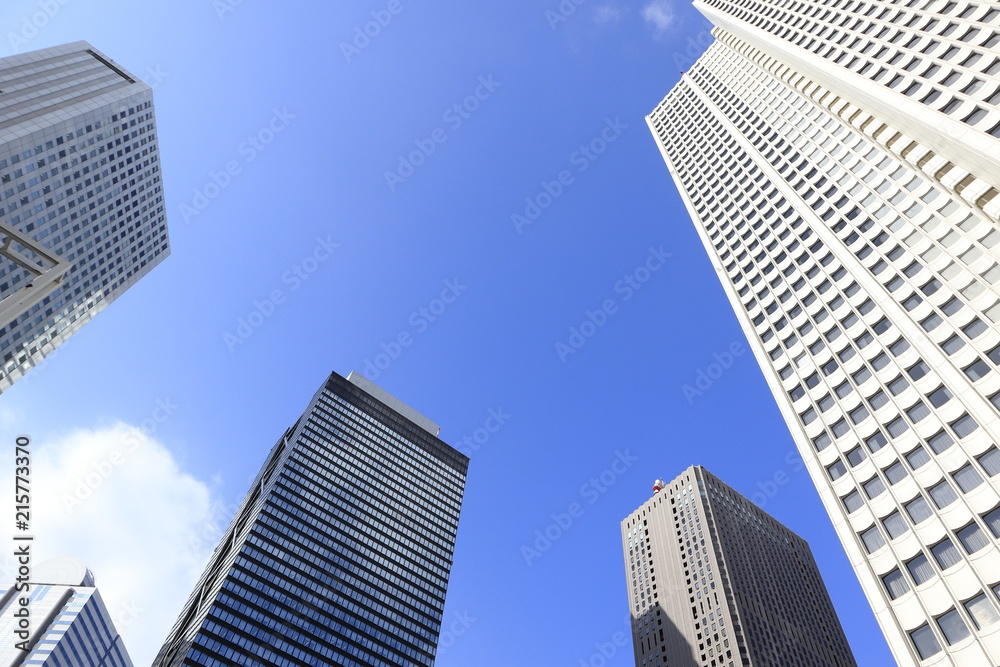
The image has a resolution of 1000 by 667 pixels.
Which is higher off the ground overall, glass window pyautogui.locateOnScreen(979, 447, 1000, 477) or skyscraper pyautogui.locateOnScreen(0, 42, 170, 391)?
skyscraper pyautogui.locateOnScreen(0, 42, 170, 391)

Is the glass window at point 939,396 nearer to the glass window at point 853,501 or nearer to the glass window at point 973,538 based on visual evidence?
the glass window at point 853,501

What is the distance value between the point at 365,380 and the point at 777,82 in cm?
12539

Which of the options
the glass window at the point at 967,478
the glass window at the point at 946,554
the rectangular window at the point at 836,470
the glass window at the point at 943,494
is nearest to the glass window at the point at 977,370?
the glass window at the point at 967,478

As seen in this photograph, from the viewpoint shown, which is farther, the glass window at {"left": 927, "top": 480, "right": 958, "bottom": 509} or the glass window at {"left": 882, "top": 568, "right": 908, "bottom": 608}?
the glass window at {"left": 927, "top": 480, "right": 958, "bottom": 509}

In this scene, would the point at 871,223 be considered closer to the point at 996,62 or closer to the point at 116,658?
the point at 996,62

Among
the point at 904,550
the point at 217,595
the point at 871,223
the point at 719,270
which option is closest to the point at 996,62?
the point at 871,223

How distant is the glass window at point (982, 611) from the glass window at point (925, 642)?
7.43ft

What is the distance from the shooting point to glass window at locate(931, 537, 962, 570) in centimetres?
3188

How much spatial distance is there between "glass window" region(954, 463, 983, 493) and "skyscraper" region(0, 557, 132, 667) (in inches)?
6293

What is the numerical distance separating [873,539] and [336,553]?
104 m

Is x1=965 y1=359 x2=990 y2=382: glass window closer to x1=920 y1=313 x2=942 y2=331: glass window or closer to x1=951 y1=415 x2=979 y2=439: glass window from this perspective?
x1=951 y1=415 x2=979 y2=439: glass window

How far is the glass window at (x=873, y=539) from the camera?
119ft

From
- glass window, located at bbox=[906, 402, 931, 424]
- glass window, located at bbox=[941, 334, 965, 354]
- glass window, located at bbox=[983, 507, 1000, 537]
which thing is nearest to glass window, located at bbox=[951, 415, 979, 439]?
glass window, located at bbox=[906, 402, 931, 424]

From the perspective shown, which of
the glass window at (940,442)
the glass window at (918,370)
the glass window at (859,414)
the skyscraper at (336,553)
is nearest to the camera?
the glass window at (940,442)
